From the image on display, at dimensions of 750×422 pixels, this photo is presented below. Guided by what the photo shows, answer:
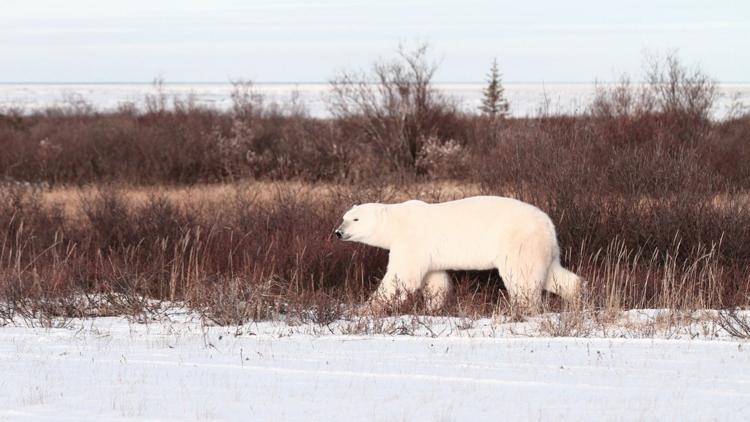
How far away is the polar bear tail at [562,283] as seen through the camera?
23.7 feet

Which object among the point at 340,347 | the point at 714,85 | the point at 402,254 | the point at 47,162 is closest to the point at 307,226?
the point at 402,254

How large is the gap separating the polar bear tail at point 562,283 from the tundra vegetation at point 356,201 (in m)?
0.18

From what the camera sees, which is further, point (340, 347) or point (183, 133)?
point (183, 133)

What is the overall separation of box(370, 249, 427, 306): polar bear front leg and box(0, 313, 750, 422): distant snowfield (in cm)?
72

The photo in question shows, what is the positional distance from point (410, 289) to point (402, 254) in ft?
0.98

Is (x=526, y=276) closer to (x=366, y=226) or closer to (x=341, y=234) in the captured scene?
(x=366, y=226)

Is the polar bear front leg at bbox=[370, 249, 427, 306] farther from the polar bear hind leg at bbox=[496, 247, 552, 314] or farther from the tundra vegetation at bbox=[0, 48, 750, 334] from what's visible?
the polar bear hind leg at bbox=[496, 247, 552, 314]

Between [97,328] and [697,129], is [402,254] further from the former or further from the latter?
[697,129]

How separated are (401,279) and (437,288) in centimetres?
36

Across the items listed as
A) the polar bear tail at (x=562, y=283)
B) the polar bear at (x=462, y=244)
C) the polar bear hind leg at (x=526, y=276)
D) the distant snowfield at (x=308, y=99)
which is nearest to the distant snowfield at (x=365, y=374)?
the polar bear hind leg at (x=526, y=276)

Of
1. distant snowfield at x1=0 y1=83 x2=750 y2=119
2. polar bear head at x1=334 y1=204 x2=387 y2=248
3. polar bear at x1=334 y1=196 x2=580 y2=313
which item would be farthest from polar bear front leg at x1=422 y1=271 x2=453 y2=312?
distant snowfield at x1=0 y1=83 x2=750 y2=119

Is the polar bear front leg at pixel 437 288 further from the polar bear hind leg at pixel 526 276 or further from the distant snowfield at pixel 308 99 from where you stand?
the distant snowfield at pixel 308 99

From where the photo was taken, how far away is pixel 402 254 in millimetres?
7438

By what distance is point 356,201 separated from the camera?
1092 cm
